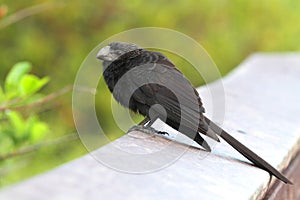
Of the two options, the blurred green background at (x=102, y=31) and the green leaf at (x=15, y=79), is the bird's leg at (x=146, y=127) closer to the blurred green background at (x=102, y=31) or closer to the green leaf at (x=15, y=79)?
the green leaf at (x=15, y=79)

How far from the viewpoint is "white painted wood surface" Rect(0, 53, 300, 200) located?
1.58 metres

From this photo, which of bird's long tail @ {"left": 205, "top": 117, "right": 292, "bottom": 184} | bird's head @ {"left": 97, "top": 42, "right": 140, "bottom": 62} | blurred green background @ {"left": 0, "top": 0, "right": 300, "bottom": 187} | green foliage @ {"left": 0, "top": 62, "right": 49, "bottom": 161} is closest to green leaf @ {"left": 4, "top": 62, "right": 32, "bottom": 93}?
green foliage @ {"left": 0, "top": 62, "right": 49, "bottom": 161}

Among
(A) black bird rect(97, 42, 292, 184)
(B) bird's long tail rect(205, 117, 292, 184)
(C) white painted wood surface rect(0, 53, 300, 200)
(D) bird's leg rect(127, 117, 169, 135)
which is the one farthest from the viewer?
(D) bird's leg rect(127, 117, 169, 135)

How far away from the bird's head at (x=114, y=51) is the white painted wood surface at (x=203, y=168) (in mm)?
348

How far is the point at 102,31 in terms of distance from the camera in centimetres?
557

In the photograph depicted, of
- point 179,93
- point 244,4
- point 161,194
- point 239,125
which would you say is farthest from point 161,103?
point 244,4

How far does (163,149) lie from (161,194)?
48cm

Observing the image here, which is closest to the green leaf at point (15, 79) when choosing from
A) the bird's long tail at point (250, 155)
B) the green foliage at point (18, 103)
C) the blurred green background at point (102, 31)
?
the green foliage at point (18, 103)

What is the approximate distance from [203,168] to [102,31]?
3726mm

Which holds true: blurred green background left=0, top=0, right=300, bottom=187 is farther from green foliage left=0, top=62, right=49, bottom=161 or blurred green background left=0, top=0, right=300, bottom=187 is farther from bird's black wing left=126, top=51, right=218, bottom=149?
bird's black wing left=126, top=51, right=218, bottom=149

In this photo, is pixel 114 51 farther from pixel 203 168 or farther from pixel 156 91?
pixel 203 168

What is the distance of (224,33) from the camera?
6.22 metres

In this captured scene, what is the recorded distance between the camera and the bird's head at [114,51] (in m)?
2.44

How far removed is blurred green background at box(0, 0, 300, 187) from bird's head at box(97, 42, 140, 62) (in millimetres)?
2035
